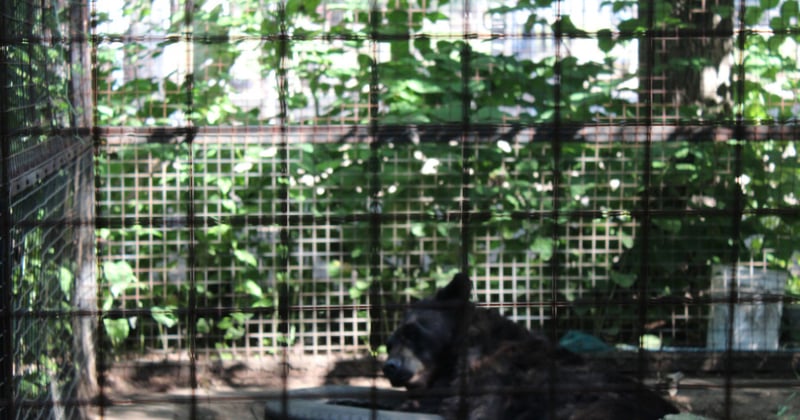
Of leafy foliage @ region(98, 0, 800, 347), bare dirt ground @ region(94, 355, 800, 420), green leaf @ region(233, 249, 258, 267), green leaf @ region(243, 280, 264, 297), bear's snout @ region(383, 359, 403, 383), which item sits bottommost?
bare dirt ground @ region(94, 355, 800, 420)

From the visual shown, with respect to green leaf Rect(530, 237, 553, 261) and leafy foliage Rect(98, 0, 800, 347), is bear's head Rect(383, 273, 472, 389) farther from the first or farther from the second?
green leaf Rect(530, 237, 553, 261)

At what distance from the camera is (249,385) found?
5.35 metres

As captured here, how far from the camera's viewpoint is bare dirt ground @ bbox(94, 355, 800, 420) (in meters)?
4.60

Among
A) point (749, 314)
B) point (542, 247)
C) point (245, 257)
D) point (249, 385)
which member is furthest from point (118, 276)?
point (749, 314)

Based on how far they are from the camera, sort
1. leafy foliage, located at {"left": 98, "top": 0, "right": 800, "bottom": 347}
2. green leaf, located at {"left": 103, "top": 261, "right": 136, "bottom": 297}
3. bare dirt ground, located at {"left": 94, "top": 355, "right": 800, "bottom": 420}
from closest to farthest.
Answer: bare dirt ground, located at {"left": 94, "top": 355, "right": 800, "bottom": 420}, green leaf, located at {"left": 103, "top": 261, "right": 136, "bottom": 297}, leafy foliage, located at {"left": 98, "top": 0, "right": 800, "bottom": 347}

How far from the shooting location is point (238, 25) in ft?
17.8

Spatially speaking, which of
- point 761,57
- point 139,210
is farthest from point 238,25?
point 761,57

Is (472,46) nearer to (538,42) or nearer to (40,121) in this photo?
(538,42)

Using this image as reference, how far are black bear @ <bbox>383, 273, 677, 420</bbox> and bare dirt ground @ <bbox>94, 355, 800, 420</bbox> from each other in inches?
9.3

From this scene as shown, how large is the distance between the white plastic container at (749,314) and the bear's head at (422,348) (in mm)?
1517

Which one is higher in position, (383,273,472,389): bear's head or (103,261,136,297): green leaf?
(103,261,136,297): green leaf

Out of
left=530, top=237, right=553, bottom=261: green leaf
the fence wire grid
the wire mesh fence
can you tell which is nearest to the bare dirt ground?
the fence wire grid

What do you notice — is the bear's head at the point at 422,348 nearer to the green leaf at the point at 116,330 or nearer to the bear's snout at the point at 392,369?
the bear's snout at the point at 392,369

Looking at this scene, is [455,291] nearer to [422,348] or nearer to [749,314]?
[422,348]
